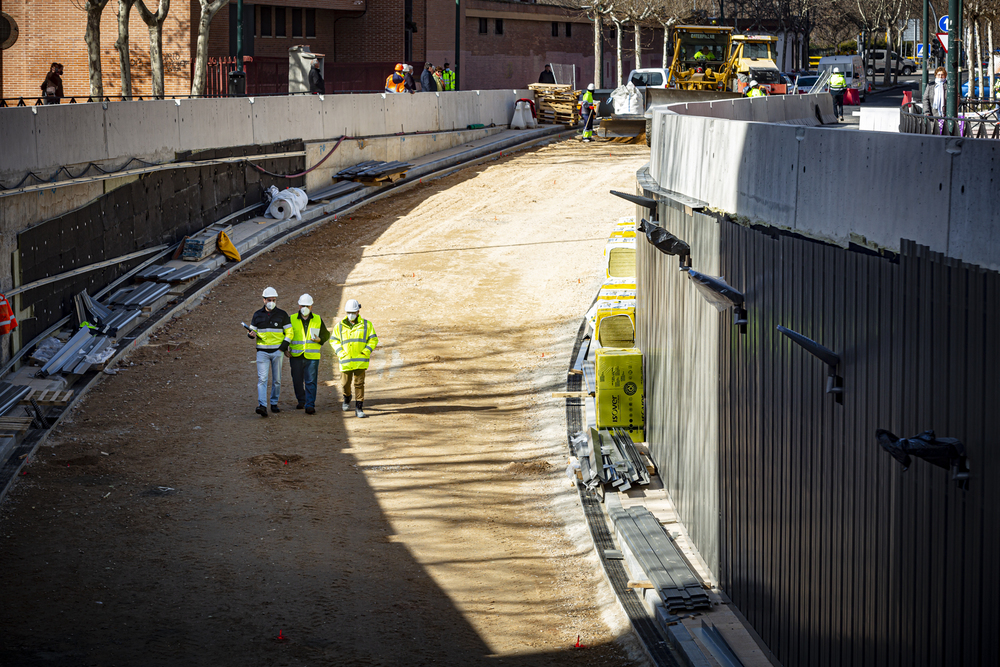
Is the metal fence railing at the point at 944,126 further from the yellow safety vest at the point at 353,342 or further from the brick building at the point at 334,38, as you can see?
the brick building at the point at 334,38

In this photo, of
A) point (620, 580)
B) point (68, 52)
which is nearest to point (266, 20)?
point (68, 52)

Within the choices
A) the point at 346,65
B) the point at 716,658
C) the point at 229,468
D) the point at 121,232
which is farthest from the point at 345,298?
the point at 346,65

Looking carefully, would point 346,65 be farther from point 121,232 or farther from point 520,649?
point 520,649

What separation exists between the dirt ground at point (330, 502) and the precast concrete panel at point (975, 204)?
200 inches

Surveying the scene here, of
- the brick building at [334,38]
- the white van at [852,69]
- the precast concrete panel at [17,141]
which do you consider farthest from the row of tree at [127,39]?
the white van at [852,69]

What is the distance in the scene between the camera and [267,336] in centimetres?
1573

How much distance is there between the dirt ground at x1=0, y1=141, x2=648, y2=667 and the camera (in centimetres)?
995

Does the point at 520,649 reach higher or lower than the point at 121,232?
lower

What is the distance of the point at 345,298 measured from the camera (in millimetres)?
21297

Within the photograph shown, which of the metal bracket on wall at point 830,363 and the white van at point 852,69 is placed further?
the white van at point 852,69

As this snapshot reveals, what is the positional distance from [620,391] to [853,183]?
25.5ft

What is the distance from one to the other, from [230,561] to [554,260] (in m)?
13.5

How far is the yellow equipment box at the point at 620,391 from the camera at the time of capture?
1447 cm

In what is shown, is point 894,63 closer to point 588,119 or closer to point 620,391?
point 588,119
